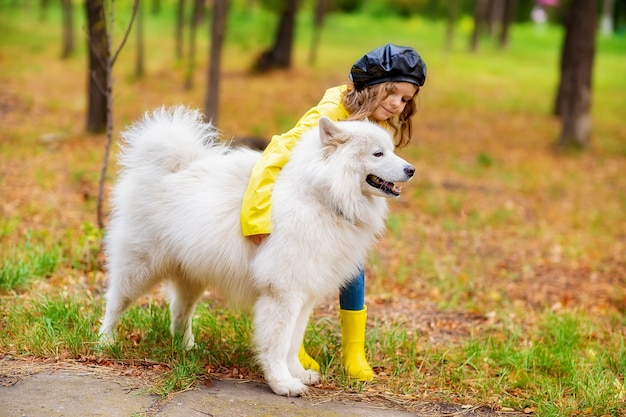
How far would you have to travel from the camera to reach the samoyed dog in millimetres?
3365

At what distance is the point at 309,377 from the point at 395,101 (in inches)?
61.4

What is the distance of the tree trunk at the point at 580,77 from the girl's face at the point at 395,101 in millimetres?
9815

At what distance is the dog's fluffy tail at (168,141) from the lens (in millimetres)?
3762

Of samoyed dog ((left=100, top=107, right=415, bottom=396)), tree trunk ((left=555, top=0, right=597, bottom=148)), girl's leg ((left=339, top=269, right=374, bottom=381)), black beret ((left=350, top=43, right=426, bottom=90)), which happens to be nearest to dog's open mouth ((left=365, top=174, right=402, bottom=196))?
samoyed dog ((left=100, top=107, right=415, bottom=396))

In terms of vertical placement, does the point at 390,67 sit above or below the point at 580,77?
above

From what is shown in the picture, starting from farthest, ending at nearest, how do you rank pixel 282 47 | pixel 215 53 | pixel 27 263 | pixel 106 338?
pixel 282 47 → pixel 215 53 → pixel 27 263 → pixel 106 338

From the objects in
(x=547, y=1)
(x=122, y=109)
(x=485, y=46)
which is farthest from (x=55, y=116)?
(x=547, y=1)

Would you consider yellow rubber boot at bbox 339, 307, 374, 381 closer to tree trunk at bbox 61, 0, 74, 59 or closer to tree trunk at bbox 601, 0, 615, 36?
tree trunk at bbox 61, 0, 74, 59

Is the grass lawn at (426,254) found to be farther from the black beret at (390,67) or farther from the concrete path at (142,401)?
the black beret at (390,67)

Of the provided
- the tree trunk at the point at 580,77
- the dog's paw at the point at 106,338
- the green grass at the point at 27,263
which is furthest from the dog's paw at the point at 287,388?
the tree trunk at the point at 580,77

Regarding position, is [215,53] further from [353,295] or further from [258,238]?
[258,238]

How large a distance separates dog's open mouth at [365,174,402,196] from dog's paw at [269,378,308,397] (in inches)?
42.8

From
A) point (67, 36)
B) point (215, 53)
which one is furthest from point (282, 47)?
point (215, 53)

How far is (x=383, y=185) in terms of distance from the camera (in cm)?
337
